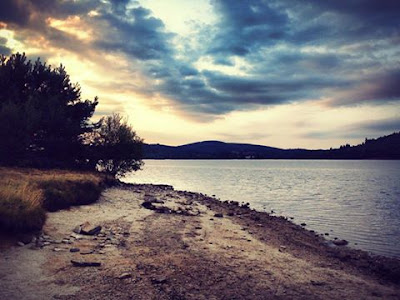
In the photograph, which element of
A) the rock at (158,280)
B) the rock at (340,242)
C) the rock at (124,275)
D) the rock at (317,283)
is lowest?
the rock at (340,242)

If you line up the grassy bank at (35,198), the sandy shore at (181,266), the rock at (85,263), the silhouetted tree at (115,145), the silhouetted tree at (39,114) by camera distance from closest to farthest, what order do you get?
the sandy shore at (181,266) < the rock at (85,263) < the grassy bank at (35,198) < the silhouetted tree at (39,114) < the silhouetted tree at (115,145)

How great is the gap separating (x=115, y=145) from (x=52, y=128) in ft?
30.2

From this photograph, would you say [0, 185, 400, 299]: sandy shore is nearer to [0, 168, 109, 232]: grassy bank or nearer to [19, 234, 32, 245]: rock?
[19, 234, 32, 245]: rock

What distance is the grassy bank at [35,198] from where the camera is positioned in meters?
11.7

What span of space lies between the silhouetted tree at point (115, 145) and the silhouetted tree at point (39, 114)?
8.74 feet

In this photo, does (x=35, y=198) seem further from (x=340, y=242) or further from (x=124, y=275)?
(x=340, y=242)

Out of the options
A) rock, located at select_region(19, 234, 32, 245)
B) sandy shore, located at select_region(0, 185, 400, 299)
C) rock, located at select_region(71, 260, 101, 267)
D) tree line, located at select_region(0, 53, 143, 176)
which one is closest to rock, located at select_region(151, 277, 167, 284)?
sandy shore, located at select_region(0, 185, 400, 299)

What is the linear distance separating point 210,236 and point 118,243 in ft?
16.0

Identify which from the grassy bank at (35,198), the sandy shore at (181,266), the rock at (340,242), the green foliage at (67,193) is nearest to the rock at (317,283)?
the sandy shore at (181,266)

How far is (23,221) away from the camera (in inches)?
468

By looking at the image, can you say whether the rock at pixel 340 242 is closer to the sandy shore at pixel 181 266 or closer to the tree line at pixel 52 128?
the sandy shore at pixel 181 266

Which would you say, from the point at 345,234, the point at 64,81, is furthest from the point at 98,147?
the point at 345,234

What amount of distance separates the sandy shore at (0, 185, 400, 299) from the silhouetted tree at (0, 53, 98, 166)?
17.1 meters

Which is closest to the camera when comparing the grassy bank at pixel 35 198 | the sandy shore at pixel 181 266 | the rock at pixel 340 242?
the sandy shore at pixel 181 266
